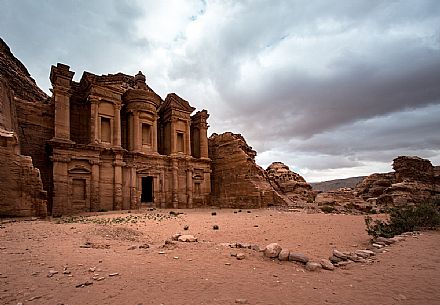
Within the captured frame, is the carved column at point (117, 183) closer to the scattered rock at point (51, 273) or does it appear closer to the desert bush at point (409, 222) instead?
the scattered rock at point (51, 273)

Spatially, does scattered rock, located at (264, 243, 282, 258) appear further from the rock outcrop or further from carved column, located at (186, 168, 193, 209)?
carved column, located at (186, 168, 193, 209)

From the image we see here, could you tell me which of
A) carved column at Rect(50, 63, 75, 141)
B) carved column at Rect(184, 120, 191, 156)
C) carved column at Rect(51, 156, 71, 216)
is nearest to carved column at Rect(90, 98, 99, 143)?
carved column at Rect(50, 63, 75, 141)

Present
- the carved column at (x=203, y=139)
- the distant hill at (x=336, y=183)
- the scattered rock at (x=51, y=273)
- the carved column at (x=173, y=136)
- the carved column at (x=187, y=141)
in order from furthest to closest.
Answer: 1. the distant hill at (x=336, y=183)
2. the carved column at (x=203, y=139)
3. the carved column at (x=187, y=141)
4. the carved column at (x=173, y=136)
5. the scattered rock at (x=51, y=273)

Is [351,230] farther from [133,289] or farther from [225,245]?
[133,289]

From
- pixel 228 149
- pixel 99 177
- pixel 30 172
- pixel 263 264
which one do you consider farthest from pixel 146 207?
pixel 263 264

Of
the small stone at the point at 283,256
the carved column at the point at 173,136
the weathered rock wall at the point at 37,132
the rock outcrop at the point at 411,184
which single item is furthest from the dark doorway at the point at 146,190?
the small stone at the point at 283,256

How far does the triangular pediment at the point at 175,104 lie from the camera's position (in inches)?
1222

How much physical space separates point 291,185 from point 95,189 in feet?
76.8

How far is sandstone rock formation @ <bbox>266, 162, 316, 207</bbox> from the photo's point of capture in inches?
1239

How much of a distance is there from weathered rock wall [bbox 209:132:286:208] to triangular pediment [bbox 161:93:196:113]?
5625 millimetres

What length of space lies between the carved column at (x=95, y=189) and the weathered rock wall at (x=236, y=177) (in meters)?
13.8

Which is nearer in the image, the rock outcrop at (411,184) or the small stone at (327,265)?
the small stone at (327,265)

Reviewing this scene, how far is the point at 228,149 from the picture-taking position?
3219 cm

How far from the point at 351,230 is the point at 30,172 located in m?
16.0
